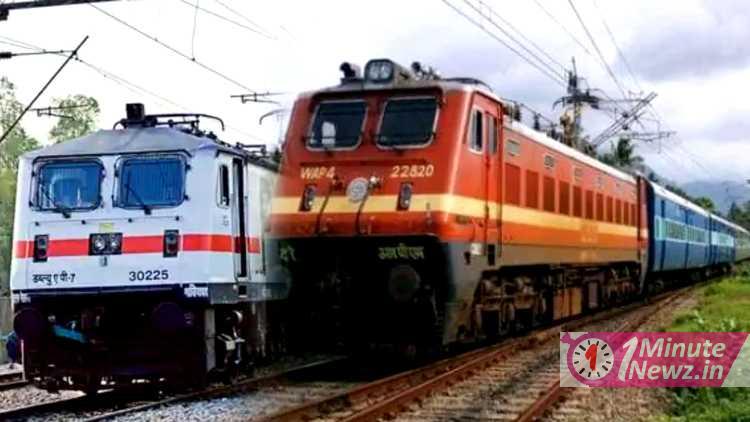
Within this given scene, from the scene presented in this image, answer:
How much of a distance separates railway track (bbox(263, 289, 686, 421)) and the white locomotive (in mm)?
1952

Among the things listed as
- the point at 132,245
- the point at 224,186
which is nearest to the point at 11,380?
the point at 132,245

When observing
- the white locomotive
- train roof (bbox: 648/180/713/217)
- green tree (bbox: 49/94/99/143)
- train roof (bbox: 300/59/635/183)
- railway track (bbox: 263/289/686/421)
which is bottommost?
railway track (bbox: 263/289/686/421)

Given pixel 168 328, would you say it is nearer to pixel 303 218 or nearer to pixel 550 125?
pixel 303 218

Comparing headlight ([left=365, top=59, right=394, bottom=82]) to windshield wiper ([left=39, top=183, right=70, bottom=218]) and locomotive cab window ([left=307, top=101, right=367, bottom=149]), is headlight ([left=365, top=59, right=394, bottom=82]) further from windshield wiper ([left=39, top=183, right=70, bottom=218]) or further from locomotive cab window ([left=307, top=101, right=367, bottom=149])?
windshield wiper ([left=39, top=183, right=70, bottom=218])

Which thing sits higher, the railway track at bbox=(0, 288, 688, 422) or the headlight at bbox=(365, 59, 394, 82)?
the headlight at bbox=(365, 59, 394, 82)

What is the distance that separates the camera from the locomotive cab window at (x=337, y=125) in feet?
42.5

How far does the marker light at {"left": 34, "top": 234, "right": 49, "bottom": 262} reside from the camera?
1209 centimetres

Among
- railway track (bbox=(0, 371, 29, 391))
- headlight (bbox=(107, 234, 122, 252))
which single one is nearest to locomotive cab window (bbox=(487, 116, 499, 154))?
headlight (bbox=(107, 234, 122, 252))

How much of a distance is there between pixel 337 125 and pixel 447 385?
3484 millimetres

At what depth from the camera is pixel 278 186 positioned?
42.8 feet

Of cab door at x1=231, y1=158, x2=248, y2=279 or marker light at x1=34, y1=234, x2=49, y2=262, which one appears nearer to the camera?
marker light at x1=34, y1=234, x2=49, y2=262

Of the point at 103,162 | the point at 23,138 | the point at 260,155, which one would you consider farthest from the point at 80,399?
the point at 23,138

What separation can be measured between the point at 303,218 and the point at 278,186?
0.71 meters

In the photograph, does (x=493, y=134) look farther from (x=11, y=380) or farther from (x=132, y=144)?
(x=11, y=380)
